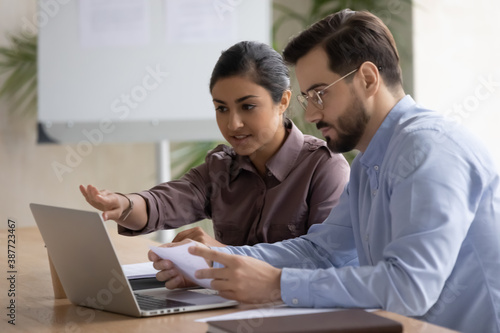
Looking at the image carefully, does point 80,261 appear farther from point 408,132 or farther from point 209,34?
point 209,34

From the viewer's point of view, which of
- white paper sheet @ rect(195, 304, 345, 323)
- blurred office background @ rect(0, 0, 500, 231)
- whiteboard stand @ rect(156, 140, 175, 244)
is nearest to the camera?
white paper sheet @ rect(195, 304, 345, 323)

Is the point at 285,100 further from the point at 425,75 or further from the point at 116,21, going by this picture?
the point at 425,75

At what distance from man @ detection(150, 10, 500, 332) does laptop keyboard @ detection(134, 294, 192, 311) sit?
0.25 feet

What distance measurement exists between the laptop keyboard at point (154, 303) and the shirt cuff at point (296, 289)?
8.2 inches

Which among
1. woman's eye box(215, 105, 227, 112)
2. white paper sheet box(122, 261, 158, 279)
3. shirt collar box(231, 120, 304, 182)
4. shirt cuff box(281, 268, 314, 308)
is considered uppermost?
woman's eye box(215, 105, 227, 112)

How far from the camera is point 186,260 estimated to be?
1.46m

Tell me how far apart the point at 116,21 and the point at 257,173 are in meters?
1.80

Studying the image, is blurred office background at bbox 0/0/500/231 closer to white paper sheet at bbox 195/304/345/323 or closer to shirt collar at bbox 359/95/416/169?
shirt collar at bbox 359/95/416/169

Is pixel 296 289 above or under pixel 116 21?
under

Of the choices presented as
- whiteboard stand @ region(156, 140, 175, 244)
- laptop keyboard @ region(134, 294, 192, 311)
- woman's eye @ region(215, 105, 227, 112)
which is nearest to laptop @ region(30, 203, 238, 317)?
laptop keyboard @ region(134, 294, 192, 311)

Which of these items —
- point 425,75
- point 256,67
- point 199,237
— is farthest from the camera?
point 425,75

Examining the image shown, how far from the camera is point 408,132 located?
1.41 metres

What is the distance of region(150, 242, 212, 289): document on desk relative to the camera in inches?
56.9

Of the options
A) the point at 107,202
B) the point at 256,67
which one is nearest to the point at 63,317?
the point at 107,202
